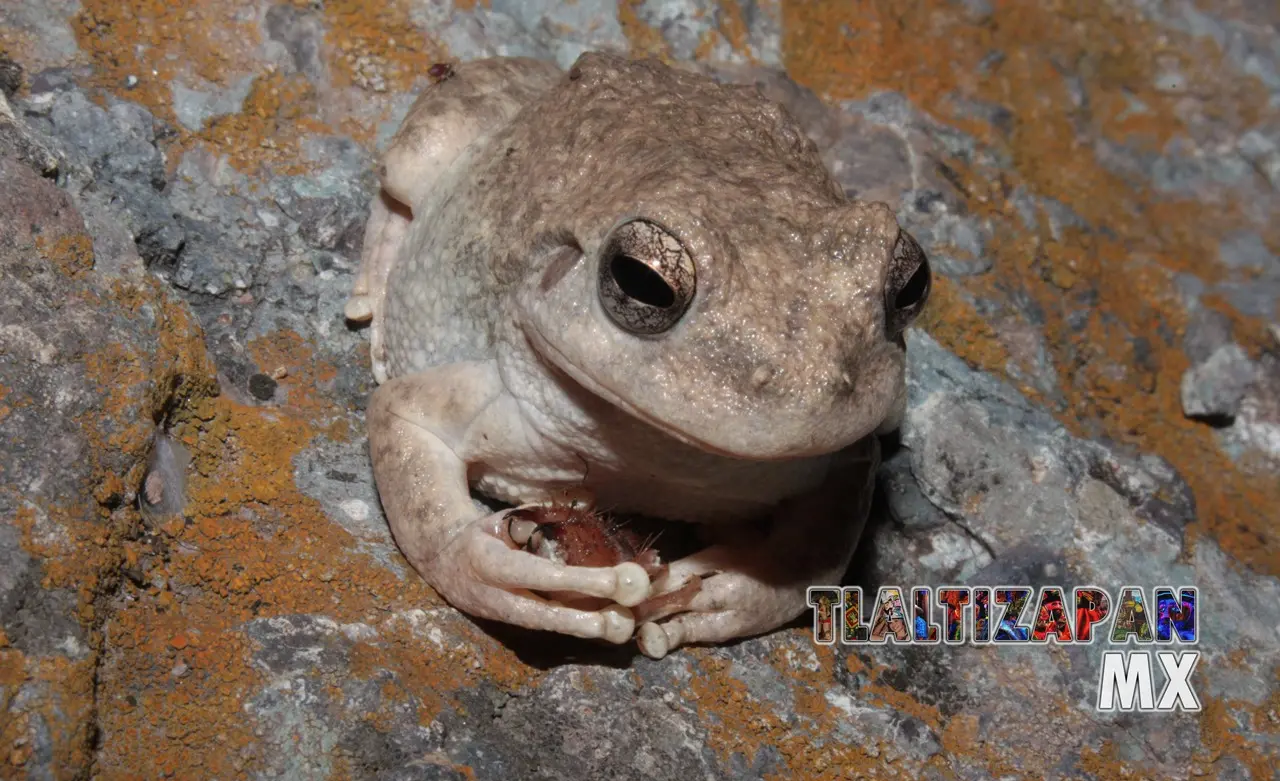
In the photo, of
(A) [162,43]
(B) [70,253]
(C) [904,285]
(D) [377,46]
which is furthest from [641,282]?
(A) [162,43]

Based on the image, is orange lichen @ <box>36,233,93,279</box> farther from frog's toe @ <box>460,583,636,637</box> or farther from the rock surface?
frog's toe @ <box>460,583,636,637</box>

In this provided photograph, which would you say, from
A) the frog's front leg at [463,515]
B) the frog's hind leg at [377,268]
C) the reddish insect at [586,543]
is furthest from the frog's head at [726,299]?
the frog's hind leg at [377,268]

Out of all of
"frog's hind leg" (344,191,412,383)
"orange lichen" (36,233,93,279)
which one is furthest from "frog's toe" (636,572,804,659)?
"orange lichen" (36,233,93,279)

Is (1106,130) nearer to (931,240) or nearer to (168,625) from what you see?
(931,240)

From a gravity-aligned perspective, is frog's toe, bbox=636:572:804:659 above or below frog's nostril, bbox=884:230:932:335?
below

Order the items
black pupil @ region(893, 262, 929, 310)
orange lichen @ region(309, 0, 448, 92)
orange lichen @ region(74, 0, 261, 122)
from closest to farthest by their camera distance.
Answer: black pupil @ region(893, 262, 929, 310), orange lichen @ region(74, 0, 261, 122), orange lichen @ region(309, 0, 448, 92)

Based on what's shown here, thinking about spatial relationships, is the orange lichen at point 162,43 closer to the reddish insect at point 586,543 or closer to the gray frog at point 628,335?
the gray frog at point 628,335

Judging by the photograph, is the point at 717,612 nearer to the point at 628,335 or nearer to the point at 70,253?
the point at 628,335

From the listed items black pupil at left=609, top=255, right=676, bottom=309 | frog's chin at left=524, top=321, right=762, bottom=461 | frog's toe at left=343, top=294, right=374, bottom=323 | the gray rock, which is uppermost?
black pupil at left=609, top=255, right=676, bottom=309
